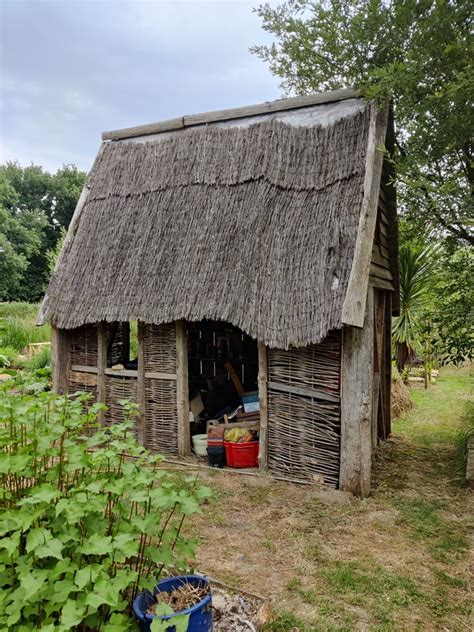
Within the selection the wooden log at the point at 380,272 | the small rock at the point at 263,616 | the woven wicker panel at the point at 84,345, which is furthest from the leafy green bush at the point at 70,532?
the woven wicker panel at the point at 84,345

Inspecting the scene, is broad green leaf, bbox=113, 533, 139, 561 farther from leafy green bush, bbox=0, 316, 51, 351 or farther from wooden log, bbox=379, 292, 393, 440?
leafy green bush, bbox=0, 316, 51, 351

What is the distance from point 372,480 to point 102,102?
42.6 ft

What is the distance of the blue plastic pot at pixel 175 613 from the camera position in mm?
2402

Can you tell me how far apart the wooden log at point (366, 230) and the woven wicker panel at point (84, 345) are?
4.01 metres

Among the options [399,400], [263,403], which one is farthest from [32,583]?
[399,400]

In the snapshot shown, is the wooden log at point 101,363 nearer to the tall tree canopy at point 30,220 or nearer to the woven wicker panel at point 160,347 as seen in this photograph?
the woven wicker panel at point 160,347

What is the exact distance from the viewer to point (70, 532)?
2.23 m

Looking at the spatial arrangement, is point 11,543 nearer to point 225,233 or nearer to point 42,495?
point 42,495

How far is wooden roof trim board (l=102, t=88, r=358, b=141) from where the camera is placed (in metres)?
6.26

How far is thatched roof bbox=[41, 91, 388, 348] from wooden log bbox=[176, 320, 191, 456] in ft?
1.75

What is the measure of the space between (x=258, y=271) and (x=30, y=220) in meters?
26.5

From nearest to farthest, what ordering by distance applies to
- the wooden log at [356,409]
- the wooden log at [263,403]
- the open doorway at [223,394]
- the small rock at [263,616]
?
1. the small rock at [263,616]
2. the wooden log at [356,409]
3. the wooden log at [263,403]
4. the open doorway at [223,394]

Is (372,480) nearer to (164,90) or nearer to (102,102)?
(164,90)

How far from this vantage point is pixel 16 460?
7.78 ft
